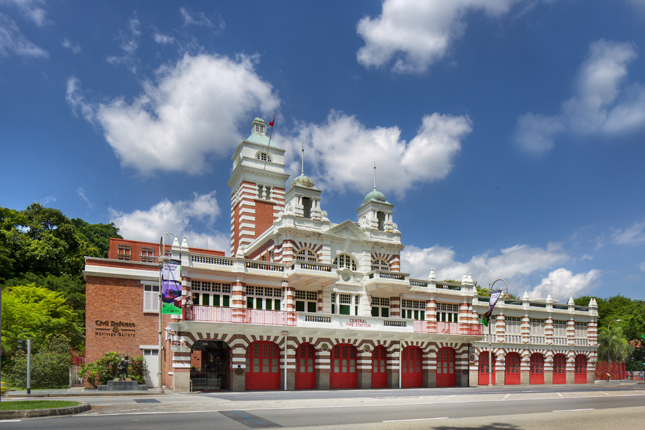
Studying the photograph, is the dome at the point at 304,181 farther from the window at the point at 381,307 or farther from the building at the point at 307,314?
the window at the point at 381,307

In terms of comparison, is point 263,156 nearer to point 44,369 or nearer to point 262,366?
point 262,366

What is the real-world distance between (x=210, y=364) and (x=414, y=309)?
1751 cm

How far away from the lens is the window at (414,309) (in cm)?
4175

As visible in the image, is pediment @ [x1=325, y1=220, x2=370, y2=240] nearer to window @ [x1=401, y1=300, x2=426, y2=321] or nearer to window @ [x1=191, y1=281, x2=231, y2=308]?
window @ [x1=401, y1=300, x2=426, y2=321]

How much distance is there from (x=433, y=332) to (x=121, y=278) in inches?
979

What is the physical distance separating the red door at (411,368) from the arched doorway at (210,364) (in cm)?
1442

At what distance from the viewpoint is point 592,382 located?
50.4m

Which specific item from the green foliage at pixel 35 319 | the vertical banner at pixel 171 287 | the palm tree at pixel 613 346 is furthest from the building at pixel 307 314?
the palm tree at pixel 613 346

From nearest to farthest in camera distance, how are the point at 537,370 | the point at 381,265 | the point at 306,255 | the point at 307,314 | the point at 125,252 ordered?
the point at 307,314
the point at 306,255
the point at 381,265
the point at 125,252
the point at 537,370

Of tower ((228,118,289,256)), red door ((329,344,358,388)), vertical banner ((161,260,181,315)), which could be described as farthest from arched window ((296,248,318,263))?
vertical banner ((161,260,181,315))

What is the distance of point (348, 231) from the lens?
4144 centimetres

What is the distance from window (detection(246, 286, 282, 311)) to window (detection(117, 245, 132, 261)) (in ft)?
49.8

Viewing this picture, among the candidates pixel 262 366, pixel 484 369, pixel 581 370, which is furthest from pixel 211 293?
pixel 581 370

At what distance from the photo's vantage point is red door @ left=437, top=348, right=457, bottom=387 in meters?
42.3
